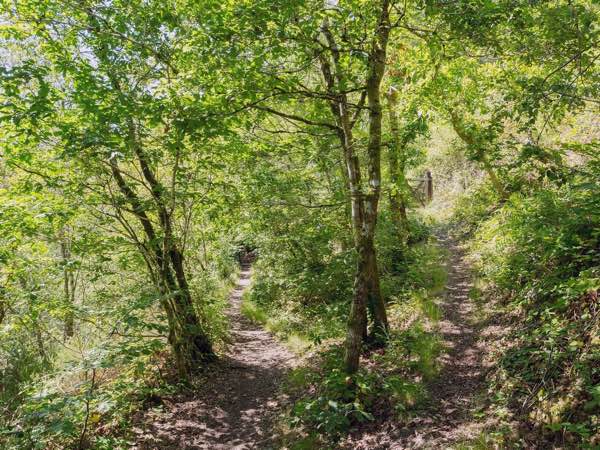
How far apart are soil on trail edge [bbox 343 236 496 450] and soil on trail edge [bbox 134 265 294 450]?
193 cm

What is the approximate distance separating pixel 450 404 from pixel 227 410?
426 cm

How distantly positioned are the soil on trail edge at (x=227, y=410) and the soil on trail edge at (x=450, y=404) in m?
1.93

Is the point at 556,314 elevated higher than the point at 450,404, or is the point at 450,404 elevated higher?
the point at 556,314

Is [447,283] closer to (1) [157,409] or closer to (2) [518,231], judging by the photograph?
(2) [518,231]

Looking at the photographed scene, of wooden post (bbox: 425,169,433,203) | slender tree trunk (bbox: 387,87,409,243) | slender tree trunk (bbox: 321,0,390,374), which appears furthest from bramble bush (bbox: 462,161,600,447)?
wooden post (bbox: 425,169,433,203)

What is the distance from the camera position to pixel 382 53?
19.5 ft

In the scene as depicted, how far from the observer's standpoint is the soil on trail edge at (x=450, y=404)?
4.51m

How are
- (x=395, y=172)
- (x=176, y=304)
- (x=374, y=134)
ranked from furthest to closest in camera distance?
(x=395, y=172)
(x=176, y=304)
(x=374, y=134)

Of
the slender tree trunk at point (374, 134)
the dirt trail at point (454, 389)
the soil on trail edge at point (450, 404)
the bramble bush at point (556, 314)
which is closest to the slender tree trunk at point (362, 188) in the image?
the slender tree trunk at point (374, 134)

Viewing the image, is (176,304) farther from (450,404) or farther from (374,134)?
(450,404)

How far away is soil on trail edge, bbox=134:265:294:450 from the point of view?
20.5 ft

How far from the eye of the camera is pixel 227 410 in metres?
7.36

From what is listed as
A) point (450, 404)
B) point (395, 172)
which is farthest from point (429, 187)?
point (450, 404)

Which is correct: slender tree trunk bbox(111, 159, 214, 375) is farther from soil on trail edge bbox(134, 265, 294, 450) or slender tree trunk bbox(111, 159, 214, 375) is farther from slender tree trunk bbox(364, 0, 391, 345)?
slender tree trunk bbox(364, 0, 391, 345)
